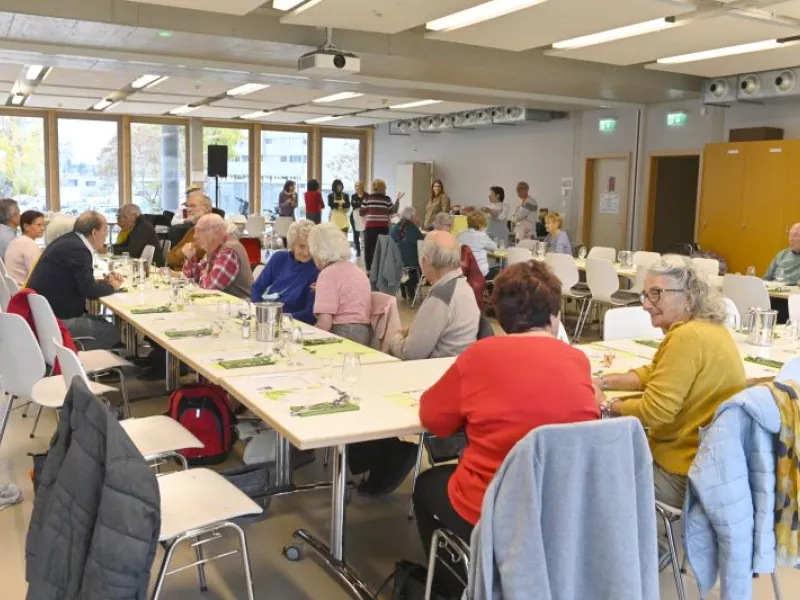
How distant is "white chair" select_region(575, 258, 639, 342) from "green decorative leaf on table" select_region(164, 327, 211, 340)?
4840 mm

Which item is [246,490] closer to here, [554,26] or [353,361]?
[353,361]

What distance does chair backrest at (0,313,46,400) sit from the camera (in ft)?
11.8

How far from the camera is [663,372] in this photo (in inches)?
104

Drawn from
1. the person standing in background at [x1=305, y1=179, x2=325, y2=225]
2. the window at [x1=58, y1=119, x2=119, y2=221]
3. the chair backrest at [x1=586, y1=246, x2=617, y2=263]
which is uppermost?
the window at [x1=58, y1=119, x2=119, y2=221]

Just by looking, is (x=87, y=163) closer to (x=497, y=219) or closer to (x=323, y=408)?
(x=497, y=219)

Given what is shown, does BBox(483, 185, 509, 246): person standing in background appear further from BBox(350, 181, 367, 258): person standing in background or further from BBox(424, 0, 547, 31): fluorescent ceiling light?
BBox(424, 0, 547, 31): fluorescent ceiling light

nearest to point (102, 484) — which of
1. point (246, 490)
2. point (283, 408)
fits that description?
point (283, 408)

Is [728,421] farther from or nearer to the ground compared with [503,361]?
nearer to the ground

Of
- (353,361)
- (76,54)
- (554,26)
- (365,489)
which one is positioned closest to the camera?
(353,361)

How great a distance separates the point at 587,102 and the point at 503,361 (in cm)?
1066

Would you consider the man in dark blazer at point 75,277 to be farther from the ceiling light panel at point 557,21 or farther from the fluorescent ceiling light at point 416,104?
the fluorescent ceiling light at point 416,104

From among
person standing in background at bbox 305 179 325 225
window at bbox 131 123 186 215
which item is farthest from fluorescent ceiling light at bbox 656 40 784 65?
window at bbox 131 123 186 215

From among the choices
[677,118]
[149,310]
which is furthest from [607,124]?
[149,310]

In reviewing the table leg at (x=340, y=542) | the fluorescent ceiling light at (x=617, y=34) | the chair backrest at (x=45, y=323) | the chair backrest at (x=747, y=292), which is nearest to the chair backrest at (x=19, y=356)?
the chair backrest at (x=45, y=323)
